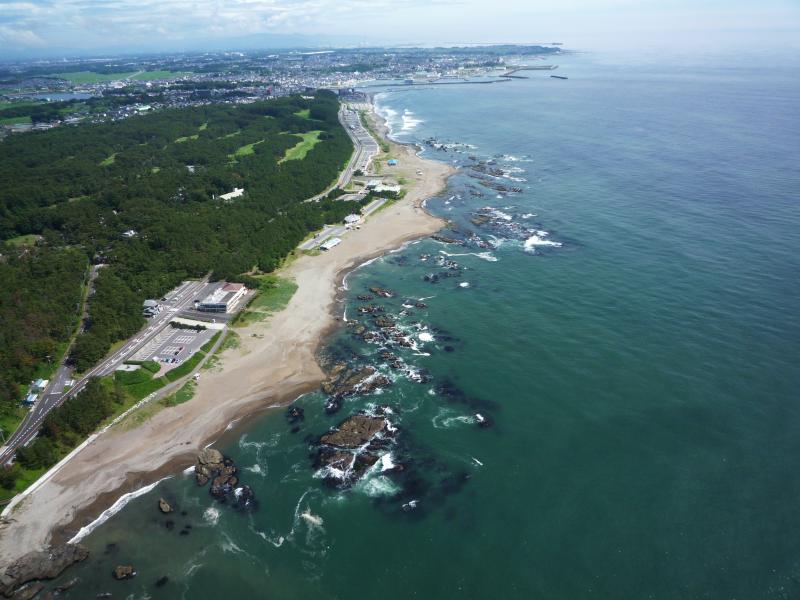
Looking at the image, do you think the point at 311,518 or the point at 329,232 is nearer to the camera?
the point at 311,518

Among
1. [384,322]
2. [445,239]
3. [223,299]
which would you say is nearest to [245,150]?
[445,239]

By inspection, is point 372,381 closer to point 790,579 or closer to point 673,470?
point 673,470

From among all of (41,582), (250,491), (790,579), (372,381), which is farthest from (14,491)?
(790,579)

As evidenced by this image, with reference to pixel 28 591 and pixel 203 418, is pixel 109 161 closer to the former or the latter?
pixel 203 418

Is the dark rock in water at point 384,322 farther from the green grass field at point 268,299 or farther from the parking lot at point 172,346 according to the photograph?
the parking lot at point 172,346

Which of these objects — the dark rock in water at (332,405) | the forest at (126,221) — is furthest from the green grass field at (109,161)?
the dark rock in water at (332,405)
